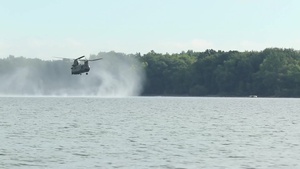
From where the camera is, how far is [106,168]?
144ft

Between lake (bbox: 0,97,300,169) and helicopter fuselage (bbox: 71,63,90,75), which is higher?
helicopter fuselage (bbox: 71,63,90,75)

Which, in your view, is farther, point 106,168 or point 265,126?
point 265,126

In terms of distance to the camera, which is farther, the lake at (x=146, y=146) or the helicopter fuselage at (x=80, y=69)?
the helicopter fuselage at (x=80, y=69)

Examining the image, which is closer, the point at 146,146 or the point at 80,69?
the point at 146,146

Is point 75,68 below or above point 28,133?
above

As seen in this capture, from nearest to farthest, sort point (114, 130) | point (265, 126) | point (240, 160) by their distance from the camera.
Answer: point (240, 160) < point (114, 130) < point (265, 126)

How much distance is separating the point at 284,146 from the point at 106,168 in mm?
17574

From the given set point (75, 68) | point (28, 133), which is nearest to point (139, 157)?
point (28, 133)

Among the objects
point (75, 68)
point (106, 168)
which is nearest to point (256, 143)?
point (106, 168)

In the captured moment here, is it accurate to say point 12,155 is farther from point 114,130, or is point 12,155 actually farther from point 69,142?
point 114,130

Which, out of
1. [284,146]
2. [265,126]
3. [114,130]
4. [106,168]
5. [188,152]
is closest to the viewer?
[106,168]

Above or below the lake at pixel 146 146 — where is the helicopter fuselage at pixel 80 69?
above

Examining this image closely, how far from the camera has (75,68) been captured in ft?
395

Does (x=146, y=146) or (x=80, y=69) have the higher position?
(x=80, y=69)
